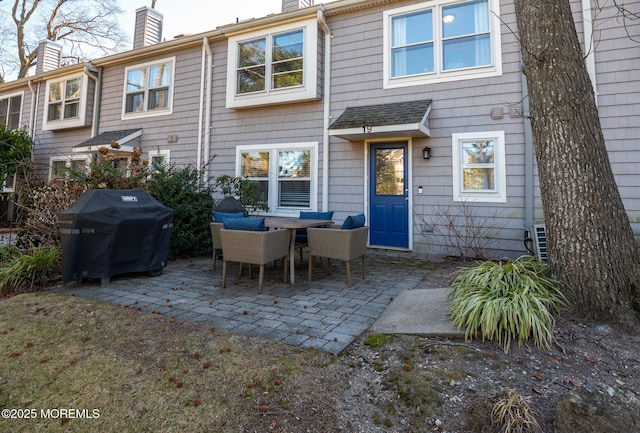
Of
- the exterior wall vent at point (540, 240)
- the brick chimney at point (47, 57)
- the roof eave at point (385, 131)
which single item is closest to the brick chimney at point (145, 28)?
the brick chimney at point (47, 57)

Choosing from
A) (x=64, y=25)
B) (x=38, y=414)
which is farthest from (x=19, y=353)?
(x=64, y=25)

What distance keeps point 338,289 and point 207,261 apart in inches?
121

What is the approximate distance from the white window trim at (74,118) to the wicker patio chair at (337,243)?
980 centimetres

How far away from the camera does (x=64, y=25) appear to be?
1734cm

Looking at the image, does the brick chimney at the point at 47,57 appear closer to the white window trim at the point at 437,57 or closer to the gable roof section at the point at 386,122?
the gable roof section at the point at 386,122

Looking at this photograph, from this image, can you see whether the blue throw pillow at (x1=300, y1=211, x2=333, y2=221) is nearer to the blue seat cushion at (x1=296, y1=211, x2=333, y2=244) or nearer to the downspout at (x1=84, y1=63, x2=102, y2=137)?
the blue seat cushion at (x1=296, y1=211, x2=333, y2=244)

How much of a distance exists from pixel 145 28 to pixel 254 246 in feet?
31.1

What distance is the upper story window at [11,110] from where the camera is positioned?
12665mm

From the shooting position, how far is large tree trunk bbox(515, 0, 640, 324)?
2789 mm

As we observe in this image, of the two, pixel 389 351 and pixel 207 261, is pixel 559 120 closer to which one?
pixel 389 351

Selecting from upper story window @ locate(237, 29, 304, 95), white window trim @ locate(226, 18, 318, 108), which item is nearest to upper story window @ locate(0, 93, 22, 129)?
white window trim @ locate(226, 18, 318, 108)

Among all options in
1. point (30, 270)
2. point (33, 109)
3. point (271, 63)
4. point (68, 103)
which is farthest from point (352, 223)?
point (33, 109)

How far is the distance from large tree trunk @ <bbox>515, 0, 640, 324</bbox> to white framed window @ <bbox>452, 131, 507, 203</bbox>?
3.08m

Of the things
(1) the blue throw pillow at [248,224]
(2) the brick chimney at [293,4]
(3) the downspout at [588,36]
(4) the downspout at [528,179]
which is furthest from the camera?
(2) the brick chimney at [293,4]
